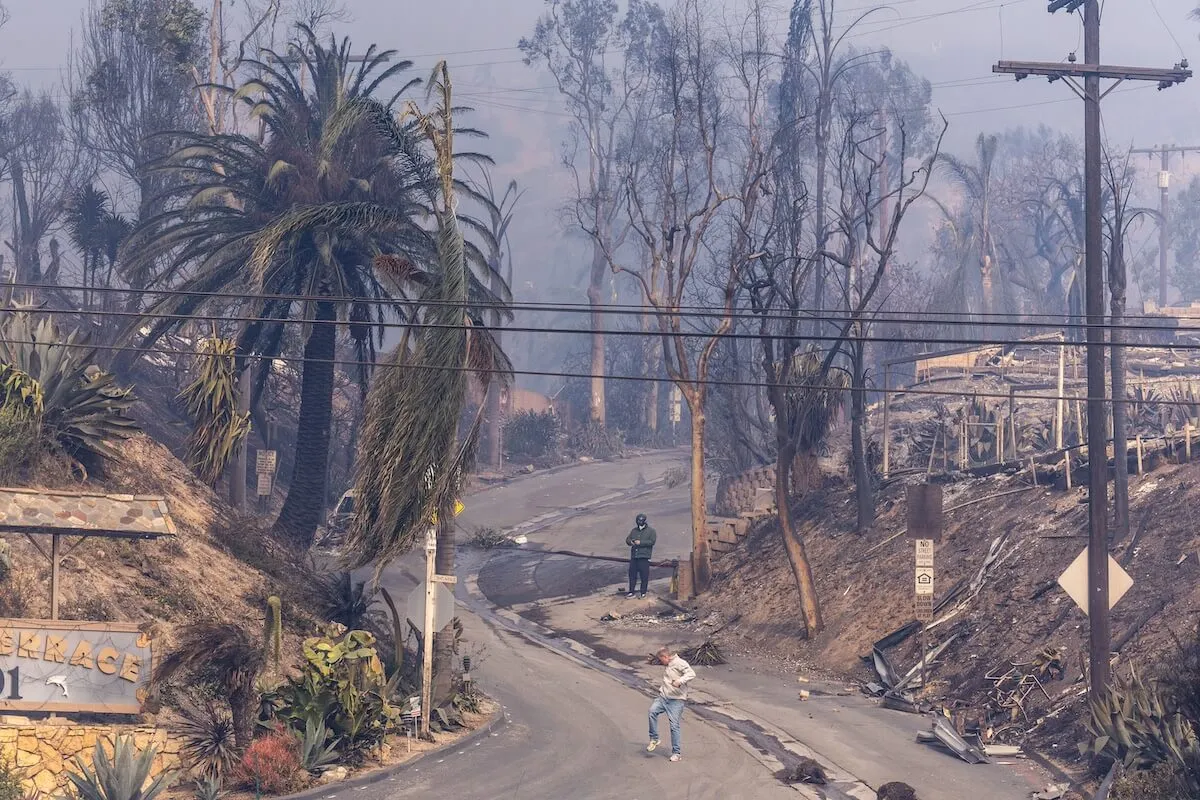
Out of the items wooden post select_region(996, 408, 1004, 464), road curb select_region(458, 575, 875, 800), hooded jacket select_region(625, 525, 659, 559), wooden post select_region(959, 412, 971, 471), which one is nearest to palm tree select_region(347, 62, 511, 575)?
road curb select_region(458, 575, 875, 800)

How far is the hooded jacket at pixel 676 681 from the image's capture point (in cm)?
1620

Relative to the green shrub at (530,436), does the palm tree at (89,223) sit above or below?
above

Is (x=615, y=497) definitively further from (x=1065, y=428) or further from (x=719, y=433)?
(x=1065, y=428)

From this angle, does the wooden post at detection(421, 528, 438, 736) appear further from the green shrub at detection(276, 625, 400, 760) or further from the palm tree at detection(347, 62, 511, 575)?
the green shrub at detection(276, 625, 400, 760)

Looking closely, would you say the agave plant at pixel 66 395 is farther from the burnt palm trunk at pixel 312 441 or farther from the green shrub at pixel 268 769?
the green shrub at pixel 268 769

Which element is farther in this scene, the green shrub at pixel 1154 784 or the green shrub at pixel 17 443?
the green shrub at pixel 17 443

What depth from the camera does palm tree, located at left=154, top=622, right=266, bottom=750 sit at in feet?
46.9

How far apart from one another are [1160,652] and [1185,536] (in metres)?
3.32

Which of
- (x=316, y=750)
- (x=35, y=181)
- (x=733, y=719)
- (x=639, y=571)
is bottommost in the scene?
(x=733, y=719)

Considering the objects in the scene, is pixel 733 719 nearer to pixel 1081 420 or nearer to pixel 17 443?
pixel 17 443

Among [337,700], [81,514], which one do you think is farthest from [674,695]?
[81,514]

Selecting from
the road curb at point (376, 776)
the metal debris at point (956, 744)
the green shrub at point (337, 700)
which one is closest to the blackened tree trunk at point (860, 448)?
the metal debris at point (956, 744)

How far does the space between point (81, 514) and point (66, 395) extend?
211 inches

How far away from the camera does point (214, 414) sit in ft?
78.3
